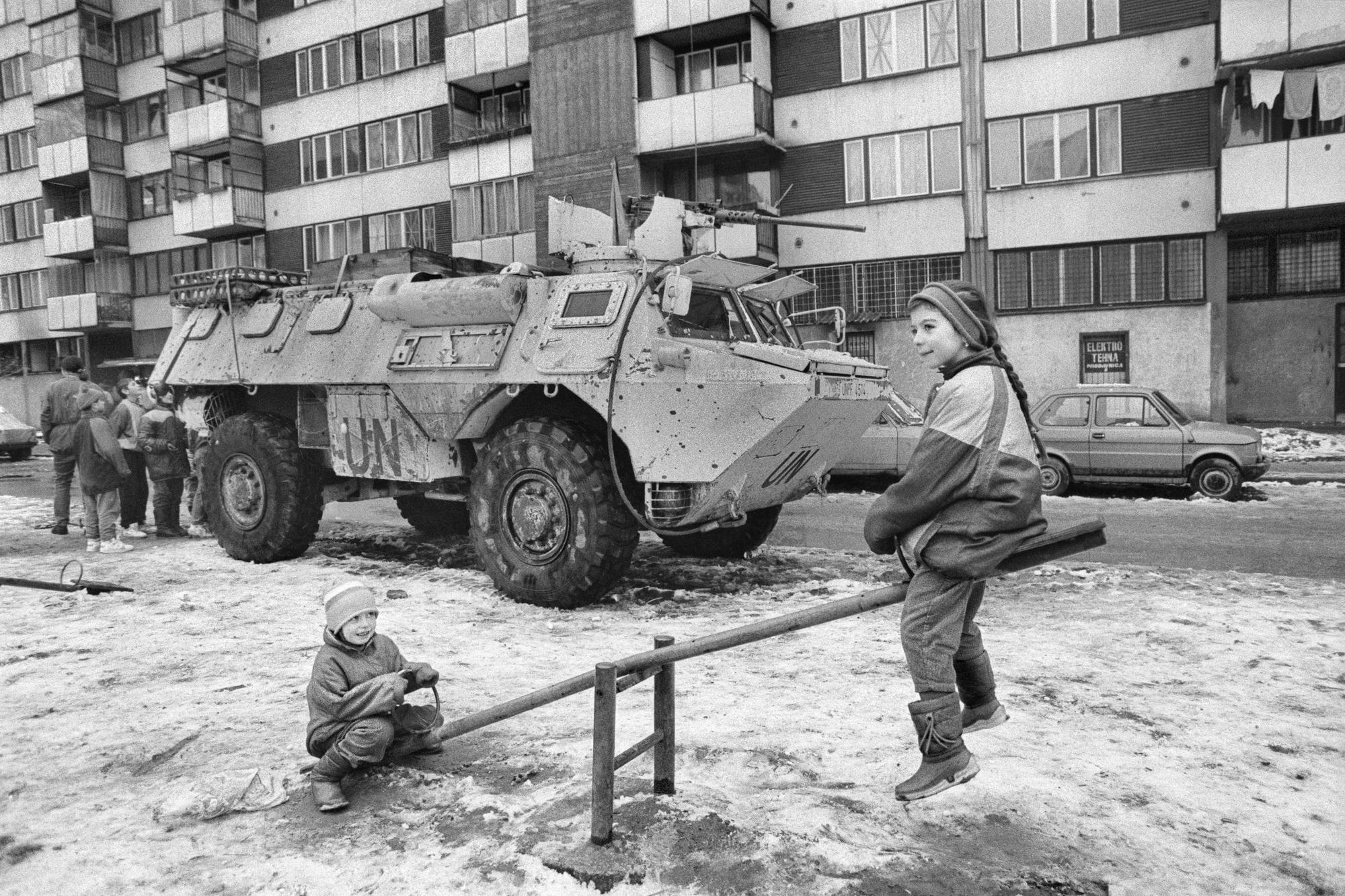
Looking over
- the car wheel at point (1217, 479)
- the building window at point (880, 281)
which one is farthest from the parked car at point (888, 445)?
the building window at point (880, 281)

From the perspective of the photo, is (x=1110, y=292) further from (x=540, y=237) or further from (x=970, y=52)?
Result: (x=540, y=237)

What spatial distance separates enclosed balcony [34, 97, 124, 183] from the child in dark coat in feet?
92.7

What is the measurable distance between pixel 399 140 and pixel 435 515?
1961cm

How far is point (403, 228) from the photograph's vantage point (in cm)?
2653

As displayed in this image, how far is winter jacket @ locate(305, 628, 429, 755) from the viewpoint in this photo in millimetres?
3568

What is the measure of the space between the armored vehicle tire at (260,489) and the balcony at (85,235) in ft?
94.8

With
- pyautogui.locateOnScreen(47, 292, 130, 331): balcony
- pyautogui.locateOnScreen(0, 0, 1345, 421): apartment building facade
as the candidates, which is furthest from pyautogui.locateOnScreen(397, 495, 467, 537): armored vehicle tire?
pyautogui.locateOnScreen(47, 292, 130, 331): balcony

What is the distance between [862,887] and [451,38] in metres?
24.7

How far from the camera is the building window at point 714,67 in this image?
70.1 ft

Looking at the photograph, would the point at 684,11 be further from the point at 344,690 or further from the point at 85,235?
the point at 85,235

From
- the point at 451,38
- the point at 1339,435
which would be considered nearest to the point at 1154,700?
the point at 1339,435

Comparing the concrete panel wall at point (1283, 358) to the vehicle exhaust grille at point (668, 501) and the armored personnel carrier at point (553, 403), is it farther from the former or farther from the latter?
the vehicle exhaust grille at point (668, 501)

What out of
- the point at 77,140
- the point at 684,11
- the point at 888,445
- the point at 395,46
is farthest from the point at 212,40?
the point at 888,445

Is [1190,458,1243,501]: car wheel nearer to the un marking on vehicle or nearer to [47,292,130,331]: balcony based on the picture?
the un marking on vehicle
